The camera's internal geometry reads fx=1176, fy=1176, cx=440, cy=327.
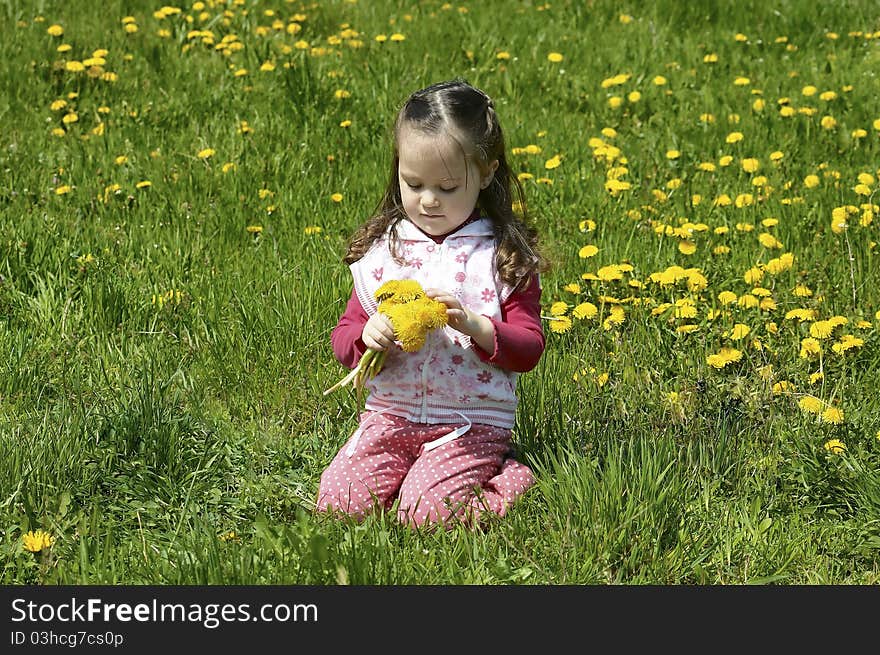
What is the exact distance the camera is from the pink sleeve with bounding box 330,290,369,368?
2.82 m

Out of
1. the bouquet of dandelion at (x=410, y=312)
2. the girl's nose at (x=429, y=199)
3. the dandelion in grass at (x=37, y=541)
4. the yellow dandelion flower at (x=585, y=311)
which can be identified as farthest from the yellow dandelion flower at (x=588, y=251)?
the dandelion in grass at (x=37, y=541)

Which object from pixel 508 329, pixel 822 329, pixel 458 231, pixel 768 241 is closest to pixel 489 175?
pixel 458 231

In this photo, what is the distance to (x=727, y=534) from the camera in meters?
2.64

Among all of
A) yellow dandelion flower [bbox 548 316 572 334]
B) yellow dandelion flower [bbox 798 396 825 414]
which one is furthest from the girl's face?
yellow dandelion flower [bbox 798 396 825 414]

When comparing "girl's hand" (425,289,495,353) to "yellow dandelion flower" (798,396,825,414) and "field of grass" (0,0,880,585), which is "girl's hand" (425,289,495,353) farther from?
"yellow dandelion flower" (798,396,825,414)

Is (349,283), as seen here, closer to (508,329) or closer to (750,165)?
(508,329)

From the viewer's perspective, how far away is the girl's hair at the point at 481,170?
2.71 meters

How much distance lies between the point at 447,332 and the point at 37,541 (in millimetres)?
1031

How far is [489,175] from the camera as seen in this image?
285 centimetres

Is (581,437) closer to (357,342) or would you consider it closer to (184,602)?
(357,342)

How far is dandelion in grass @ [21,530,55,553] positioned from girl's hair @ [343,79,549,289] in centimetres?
98

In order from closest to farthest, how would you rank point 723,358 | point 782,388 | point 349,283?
point 782,388, point 723,358, point 349,283

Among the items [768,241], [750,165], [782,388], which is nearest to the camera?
[782,388]

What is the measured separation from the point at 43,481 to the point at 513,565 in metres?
1.11
